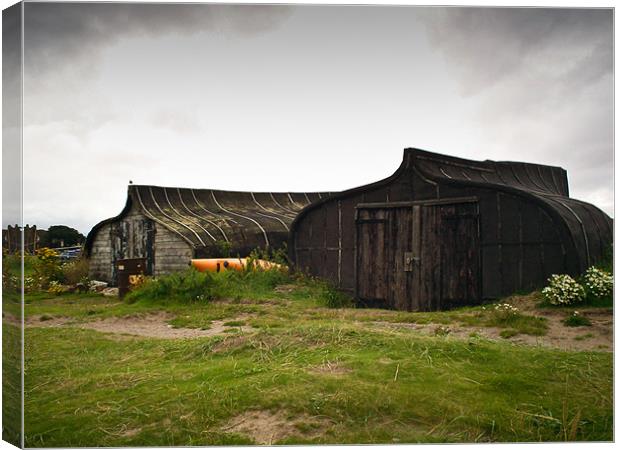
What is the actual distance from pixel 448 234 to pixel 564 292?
3202 mm

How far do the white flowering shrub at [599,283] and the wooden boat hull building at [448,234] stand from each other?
1.00 meters

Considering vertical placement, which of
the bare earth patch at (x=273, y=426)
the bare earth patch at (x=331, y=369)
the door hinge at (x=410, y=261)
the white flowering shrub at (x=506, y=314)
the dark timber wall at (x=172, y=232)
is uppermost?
the dark timber wall at (x=172, y=232)

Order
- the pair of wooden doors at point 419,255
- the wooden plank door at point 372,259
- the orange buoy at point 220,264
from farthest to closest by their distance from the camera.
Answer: the orange buoy at point 220,264 → the wooden plank door at point 372,259 → the pair of wooden doors at point 419,255

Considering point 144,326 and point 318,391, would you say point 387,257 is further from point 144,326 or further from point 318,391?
point 318,391

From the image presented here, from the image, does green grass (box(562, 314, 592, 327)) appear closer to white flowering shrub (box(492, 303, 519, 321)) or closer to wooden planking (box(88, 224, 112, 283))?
white flowering shrub (box(492, 303, 519, 321))

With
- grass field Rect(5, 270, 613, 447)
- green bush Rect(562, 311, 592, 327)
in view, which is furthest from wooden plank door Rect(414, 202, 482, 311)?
grass field Rect(5, 270, 613, 447)

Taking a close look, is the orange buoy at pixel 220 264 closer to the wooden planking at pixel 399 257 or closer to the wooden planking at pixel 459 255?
the wooden planking at pixel 399 257

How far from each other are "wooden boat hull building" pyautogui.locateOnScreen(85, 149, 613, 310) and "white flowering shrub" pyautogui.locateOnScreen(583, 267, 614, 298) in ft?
3.29

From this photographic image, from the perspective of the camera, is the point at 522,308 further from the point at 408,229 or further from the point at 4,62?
the point at 4,62

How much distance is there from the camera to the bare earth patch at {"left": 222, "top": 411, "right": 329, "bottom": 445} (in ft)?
16.9

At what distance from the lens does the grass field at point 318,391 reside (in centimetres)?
518

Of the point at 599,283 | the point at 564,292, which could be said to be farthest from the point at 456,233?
the point at 599,283

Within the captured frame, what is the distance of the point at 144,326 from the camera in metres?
10.7

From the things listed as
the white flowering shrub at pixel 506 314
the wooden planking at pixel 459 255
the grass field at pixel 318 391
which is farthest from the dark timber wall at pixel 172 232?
the grass field at pixel 318 391
